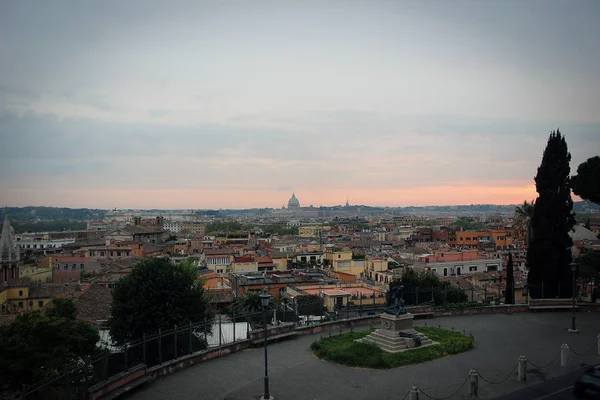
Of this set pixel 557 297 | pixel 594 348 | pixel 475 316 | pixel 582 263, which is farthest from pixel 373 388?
pixel 582 263

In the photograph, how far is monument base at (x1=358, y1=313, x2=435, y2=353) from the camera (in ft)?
57.9

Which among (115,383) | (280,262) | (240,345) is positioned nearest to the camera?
(115,383)

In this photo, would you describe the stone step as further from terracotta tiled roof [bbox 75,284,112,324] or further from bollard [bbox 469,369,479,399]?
terracotta tiled roof [bbox 75,284,112,324]

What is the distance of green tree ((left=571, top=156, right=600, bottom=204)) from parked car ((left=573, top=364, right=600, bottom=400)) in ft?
48.2

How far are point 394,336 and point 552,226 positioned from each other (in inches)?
543

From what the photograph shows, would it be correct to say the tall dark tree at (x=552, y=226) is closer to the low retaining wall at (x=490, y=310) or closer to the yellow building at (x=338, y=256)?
the low retaining wall at (x=490, y=310)

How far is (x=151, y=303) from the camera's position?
81.4 ft

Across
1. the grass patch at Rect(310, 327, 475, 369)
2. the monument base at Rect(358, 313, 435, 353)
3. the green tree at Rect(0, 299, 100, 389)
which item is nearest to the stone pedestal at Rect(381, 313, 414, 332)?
the monument base at Rect(358, 313, 435, 353)

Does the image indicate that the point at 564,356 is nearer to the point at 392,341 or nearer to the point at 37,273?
the point at 392,341

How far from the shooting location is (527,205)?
40.8 m

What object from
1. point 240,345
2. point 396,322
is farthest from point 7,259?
point 396,322

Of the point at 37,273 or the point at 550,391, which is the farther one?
the point at 37,273

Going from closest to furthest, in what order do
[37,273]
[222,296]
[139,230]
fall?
[222,296] → [37,273] → [139,230]

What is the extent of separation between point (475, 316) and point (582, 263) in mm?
7082
